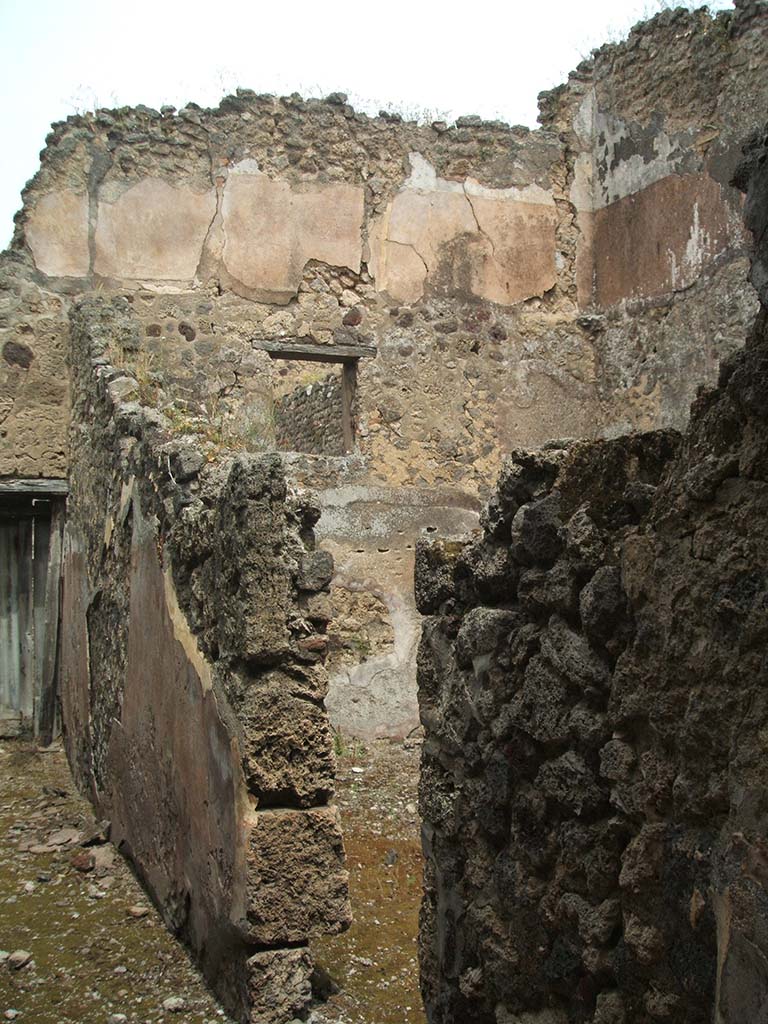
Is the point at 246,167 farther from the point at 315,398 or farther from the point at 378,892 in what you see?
the point at 378,892

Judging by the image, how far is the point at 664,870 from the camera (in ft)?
5.64

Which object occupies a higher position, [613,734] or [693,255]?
[693,255]

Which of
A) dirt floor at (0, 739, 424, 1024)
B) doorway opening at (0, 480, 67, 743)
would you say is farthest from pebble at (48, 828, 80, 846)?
doorway opening at (0, 480, 67, 743)

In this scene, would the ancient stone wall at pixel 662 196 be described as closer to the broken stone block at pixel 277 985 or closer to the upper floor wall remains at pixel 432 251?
the upper floor wall remains at pixel 432 251

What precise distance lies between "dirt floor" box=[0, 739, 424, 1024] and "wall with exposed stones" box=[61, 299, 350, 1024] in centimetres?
14

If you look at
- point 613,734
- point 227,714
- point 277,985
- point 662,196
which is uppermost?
point 662,196

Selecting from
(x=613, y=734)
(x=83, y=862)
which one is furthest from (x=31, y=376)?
(x=613, y=734)

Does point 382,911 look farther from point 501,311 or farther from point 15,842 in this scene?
point 501,311

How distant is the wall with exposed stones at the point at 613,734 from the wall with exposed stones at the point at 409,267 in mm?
4564

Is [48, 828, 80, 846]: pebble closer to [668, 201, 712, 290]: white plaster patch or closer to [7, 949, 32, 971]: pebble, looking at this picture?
[7, 949, 32, 971]: pebble

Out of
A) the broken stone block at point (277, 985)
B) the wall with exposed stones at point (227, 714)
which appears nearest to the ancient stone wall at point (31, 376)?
the wall with exposed stones at point (227, 714)

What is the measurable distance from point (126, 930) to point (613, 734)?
3.07 metres

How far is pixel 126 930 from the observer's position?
430 centimetres

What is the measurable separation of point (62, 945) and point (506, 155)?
21.1 feet
